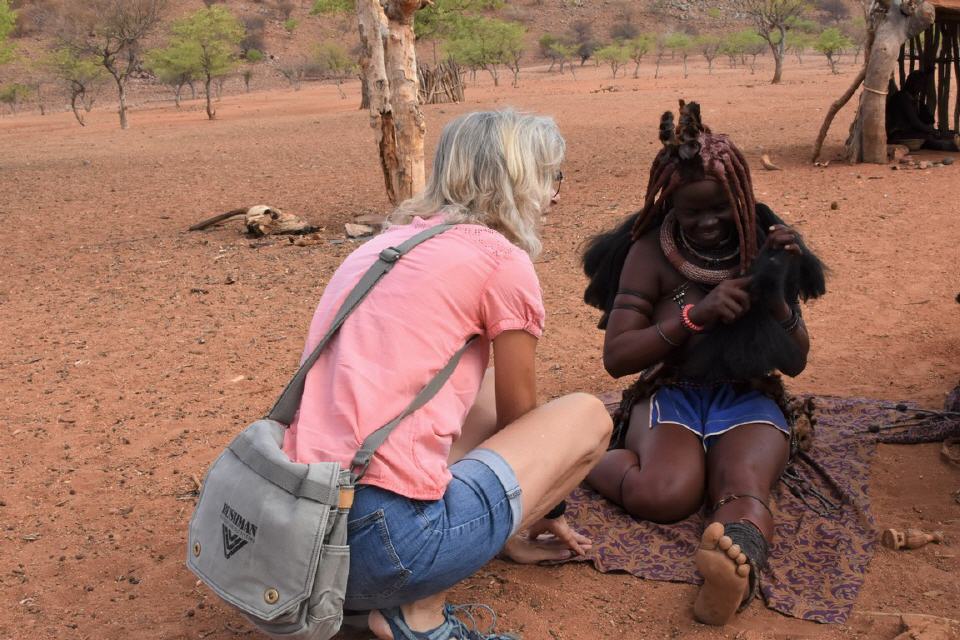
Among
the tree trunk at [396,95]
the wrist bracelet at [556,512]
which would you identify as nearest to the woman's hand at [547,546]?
the wrist bracelet at [556,512]

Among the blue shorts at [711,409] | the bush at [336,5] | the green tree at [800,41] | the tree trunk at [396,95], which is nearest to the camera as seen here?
the blue shorts at [711,409]

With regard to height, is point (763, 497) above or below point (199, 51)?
below

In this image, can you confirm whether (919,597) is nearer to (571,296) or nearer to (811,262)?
(811,262)

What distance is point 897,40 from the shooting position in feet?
29.1

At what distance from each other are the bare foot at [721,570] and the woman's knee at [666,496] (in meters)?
0.58

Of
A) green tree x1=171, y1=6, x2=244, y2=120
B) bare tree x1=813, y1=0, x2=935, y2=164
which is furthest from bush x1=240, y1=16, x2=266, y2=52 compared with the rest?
bare tree x1=813, y1=0, x2=935, y2=164

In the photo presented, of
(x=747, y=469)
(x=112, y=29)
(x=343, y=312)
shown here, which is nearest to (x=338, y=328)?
(x=343, y=312)

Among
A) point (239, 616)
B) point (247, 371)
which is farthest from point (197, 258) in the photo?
point (239, 616)

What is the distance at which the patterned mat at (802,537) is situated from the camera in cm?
269

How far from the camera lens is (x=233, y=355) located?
5051mm

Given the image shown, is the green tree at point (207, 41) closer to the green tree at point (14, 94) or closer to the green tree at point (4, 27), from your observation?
the green tree at point (14, 94)

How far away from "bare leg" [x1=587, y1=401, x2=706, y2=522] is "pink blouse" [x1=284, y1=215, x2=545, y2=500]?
99 centimetres

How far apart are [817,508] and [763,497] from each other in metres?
0.36

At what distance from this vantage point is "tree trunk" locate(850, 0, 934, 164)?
8703 millimetres
